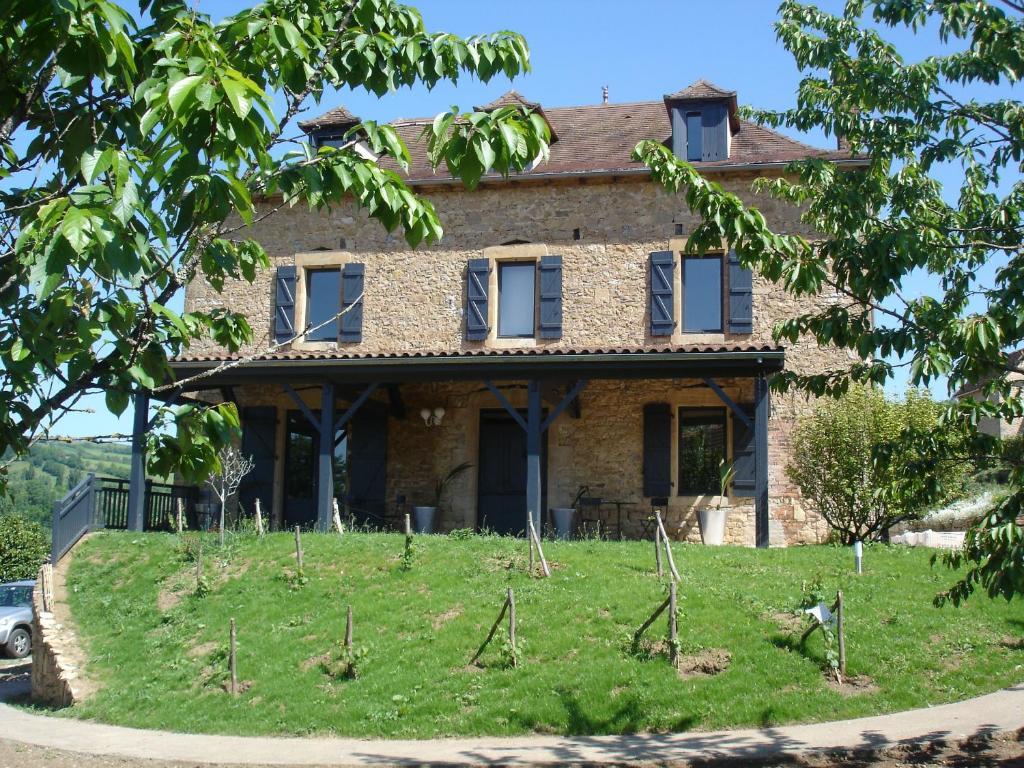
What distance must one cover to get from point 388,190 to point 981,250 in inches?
204

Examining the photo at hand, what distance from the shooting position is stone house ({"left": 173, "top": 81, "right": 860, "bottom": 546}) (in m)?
17.1

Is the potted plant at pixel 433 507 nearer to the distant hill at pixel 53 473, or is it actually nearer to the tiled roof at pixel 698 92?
the tiled roof at pixel 698 92

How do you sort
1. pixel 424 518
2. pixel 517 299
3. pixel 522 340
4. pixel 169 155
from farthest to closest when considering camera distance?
pixel 517 299, pixel 522 340, pixel 424 518, pixel 169 155

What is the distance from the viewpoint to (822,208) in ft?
24.9

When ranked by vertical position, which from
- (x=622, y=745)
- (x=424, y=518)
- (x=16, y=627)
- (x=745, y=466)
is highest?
(x=745, y=466)

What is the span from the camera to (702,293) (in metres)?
17.8

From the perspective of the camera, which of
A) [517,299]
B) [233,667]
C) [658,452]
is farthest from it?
[517,299]

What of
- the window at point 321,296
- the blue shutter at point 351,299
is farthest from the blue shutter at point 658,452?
the window at point 321,296

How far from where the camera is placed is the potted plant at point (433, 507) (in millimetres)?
17484

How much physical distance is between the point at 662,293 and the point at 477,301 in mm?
3229

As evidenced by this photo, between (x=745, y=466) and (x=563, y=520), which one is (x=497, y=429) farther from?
(x=745, y=466)

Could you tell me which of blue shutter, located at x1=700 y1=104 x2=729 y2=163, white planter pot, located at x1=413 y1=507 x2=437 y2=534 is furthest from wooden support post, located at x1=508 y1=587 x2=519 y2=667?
blue shutter, located at x1=700 y1=104 x2=729 y2=163

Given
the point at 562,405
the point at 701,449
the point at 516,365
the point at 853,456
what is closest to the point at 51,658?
the point at 516,365

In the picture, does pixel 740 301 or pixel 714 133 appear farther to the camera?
pixel 714 133
